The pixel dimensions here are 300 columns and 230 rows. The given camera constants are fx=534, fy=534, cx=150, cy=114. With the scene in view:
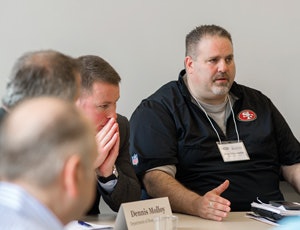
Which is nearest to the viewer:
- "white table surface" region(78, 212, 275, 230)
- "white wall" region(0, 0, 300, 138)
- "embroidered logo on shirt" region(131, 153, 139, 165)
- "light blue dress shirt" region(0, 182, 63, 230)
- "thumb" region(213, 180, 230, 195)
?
"light blue dress shirt" region(0, 182, 63, 230)

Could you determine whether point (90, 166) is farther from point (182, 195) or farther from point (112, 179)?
point (182, 195)

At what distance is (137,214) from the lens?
1.88 m

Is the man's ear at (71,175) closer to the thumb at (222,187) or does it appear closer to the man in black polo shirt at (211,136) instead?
the thumb at (222,187)

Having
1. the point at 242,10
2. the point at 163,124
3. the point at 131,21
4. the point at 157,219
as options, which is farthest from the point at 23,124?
the point at 242,10

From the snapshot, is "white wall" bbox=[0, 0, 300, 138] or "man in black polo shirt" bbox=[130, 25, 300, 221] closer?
"man in black polo shirt" bbox=[130, 25, 300, 221]

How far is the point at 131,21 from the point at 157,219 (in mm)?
1500

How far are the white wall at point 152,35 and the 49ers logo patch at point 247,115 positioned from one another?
263mm

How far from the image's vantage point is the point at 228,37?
3.00m

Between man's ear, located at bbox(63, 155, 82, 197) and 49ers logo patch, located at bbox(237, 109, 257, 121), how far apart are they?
221cm

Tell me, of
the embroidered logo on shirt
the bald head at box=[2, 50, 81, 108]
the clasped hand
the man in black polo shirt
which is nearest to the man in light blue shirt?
the bald head at box=[2, 50, 81, 108]

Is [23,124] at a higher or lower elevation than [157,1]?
lower

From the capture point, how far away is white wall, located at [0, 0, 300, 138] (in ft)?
9.68

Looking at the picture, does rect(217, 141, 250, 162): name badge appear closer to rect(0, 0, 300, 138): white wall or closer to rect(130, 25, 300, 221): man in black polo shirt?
rect(130, 25, 300, 221): man in black polo shirt

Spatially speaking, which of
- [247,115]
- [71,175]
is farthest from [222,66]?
[71,175]
